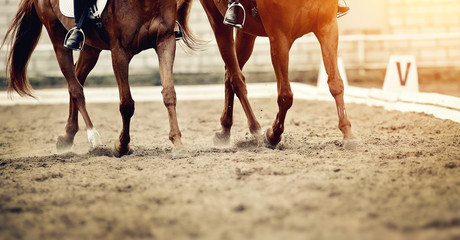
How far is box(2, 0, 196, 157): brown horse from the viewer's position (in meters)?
4.53

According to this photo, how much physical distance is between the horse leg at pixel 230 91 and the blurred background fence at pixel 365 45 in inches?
271

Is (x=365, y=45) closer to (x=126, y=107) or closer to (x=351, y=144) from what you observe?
(x=351, y=144)

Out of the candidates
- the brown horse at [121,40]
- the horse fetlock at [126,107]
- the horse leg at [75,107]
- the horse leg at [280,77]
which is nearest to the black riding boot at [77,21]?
the brown horse at [121,40]

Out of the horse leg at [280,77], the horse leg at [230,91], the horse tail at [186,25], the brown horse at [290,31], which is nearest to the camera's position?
the brown horse at [290,31]

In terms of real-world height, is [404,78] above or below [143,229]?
above

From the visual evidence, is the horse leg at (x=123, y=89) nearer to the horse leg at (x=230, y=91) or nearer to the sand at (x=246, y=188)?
the sand at (x=246, y=188)

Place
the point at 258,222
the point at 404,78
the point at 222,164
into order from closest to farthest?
the point at 258,222 < the point at 222,164 < the point at 404,78

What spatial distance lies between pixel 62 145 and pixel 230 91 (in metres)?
1.84

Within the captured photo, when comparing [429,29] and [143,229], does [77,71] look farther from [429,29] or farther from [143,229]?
[429,29]

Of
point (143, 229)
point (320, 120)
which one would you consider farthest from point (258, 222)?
point (320, 120)

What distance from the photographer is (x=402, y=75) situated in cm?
753

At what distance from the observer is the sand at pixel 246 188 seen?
2.58m

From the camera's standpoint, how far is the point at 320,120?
7.00 meters

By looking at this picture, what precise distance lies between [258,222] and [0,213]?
151 centimetres
